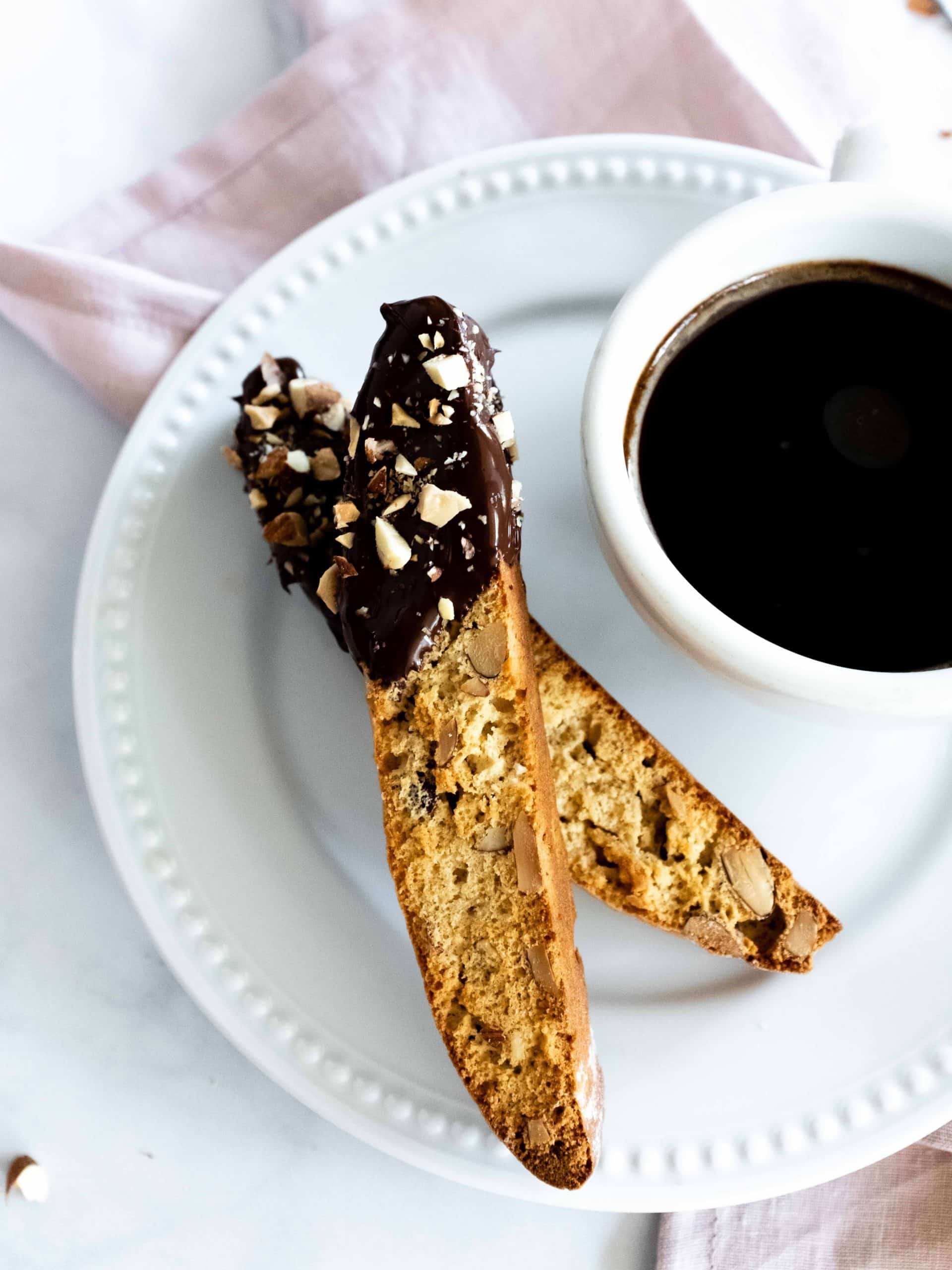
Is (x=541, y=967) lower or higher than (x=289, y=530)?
lower

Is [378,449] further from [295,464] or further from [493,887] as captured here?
[493,887]

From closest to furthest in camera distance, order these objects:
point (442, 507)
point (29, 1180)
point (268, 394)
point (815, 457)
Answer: point (442, 507) → point (815, 457) → point (268, 394) → point (29, 1180)

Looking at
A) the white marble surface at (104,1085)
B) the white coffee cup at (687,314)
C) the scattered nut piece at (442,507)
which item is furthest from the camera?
the white marble surface at (104,1085)

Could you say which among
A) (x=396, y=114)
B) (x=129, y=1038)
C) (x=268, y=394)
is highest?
(x=396, y=114)

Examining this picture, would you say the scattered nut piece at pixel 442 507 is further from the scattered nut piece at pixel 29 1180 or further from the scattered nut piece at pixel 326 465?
the scattered nut piece at pixel 29 1180

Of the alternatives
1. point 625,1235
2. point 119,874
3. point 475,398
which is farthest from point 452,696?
point 625,1235

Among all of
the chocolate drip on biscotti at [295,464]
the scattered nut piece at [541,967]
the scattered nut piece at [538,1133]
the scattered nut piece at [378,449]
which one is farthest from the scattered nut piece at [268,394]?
the scattered nut piece at [538,1133]

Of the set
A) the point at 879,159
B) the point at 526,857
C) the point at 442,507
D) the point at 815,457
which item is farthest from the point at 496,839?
the point at 879,159
